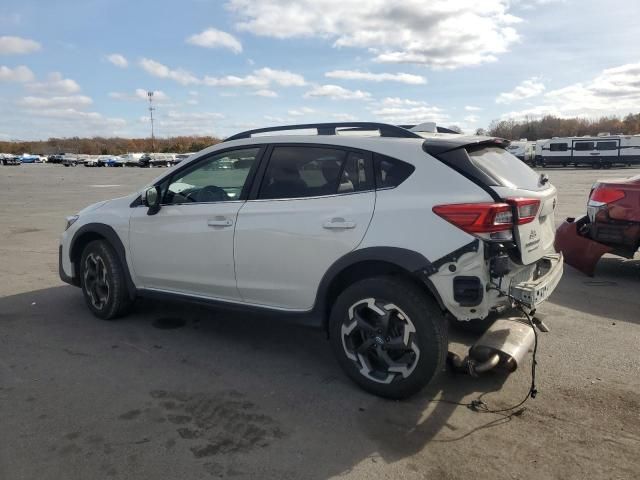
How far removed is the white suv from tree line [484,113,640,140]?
86.3m

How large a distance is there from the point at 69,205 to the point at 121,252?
1286cm

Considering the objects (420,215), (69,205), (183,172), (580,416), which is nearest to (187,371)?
(183,172)

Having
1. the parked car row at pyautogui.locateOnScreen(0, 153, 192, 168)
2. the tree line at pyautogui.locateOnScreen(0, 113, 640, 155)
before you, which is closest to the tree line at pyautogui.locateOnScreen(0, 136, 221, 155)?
the tree line at pyautogui.locateOnScreen(0, 113, 640, 155)

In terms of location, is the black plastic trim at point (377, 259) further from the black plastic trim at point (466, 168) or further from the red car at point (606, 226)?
the red car at point (606, 226)

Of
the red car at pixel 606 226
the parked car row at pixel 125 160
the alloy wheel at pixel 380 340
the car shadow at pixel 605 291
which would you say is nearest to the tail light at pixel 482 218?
the alloy wheel at pixel 380 340

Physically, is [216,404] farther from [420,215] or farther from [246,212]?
[420,215]

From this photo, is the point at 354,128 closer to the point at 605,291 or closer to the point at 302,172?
the point at 302,172

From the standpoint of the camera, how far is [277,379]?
392 cm

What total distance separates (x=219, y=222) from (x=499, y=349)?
234 centimetres

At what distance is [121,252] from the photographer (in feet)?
16.4

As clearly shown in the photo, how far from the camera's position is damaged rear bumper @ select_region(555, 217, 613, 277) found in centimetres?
670

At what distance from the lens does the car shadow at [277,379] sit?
3.06 m

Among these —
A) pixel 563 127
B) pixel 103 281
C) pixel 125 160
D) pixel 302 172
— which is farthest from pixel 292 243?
pixel 563 127

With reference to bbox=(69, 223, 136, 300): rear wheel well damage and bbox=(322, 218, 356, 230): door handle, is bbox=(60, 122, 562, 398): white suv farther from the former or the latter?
bbox=(69, 223, 136, 300): rear wheel well damage
